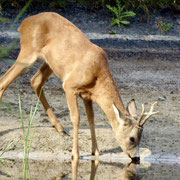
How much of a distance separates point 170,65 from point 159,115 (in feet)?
10.9

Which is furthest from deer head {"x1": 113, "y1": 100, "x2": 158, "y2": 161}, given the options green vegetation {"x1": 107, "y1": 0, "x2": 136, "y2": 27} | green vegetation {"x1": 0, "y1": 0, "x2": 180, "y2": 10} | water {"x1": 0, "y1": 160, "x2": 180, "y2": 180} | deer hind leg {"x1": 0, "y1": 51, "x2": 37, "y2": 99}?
green vegetation {"x1": 0, "y1": 0, "x2": 180, "y2": 10}

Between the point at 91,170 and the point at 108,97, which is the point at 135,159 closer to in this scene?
the point at 91,170

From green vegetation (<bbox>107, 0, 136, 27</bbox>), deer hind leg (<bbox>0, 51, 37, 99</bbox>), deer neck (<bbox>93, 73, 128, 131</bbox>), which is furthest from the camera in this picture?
green vegetation (<bbox>107, 0, 136, 27</bbox>)

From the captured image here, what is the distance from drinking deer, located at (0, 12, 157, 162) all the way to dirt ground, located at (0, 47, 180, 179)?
412mm

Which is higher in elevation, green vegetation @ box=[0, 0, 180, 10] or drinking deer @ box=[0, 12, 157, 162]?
drinking deer @ box=[0, 12, 157, 162]

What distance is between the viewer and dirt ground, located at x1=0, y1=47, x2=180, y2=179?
30.3 ft

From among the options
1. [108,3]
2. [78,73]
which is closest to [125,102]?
[78,73]

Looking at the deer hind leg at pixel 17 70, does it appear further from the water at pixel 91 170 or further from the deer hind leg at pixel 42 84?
the water at pixel 91 170

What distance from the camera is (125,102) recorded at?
11.7 m

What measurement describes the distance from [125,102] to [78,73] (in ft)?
10.3

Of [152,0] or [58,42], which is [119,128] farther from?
[152,0]

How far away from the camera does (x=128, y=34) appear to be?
50.8ft

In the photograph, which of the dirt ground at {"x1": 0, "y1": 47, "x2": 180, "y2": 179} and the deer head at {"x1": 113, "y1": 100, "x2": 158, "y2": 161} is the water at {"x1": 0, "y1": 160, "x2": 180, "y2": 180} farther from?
the dirt ground at {"x1": 0, "y1": 47, "x2": 180, "y2": 179}

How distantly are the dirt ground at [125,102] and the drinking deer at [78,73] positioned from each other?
1.35 feet
